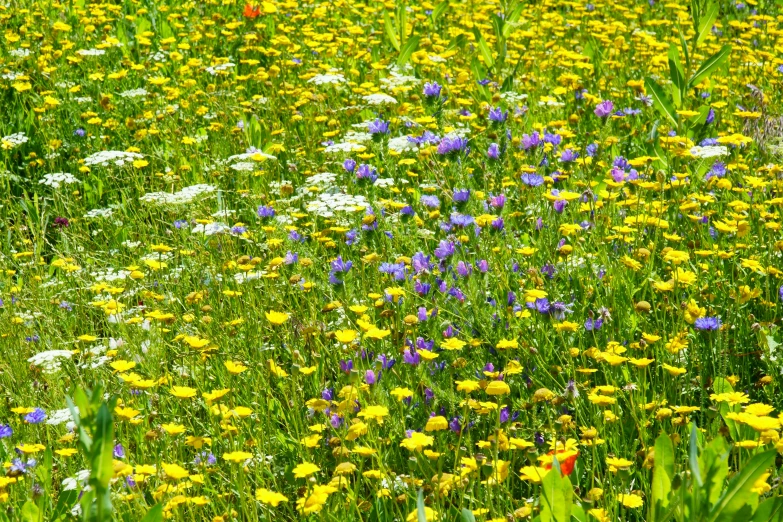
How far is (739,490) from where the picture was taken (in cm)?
137

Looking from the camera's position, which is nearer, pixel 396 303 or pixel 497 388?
Result: pixel 497 388

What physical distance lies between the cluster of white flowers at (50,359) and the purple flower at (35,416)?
140 mm

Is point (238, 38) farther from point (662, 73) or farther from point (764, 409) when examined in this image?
point (764, 409)

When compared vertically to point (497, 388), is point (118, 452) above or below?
below

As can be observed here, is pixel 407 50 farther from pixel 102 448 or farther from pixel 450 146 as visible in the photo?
pixel 102 448

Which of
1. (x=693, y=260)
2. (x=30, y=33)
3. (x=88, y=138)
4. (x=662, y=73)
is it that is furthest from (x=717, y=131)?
(x=30, y=33)

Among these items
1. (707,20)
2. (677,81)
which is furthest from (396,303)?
Result: (707,20)

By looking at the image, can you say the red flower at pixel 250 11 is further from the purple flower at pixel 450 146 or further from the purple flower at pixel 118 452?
the purple flower at pixel 118 452

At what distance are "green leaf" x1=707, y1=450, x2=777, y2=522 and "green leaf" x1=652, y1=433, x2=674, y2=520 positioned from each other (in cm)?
14

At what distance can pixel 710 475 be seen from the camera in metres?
1.25

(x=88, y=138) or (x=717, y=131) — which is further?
(x=88, y=138)

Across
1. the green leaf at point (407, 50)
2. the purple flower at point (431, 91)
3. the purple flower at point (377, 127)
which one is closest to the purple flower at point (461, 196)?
the purple flower at point (377, 127)

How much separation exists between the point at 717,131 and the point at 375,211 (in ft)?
6.39

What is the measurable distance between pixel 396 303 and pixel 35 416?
973 millimetres
